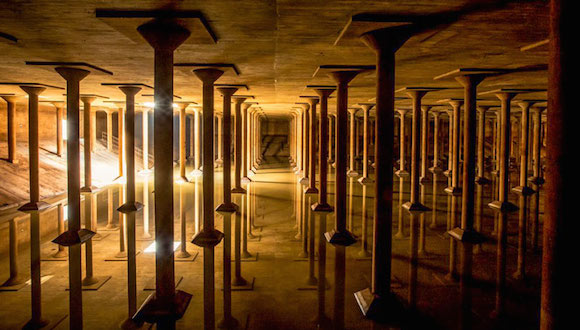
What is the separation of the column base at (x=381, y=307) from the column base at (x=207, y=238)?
429cm

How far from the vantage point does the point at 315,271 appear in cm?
711

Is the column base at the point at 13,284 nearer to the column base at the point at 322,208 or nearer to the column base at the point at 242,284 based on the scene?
the column base at the point at 242,284

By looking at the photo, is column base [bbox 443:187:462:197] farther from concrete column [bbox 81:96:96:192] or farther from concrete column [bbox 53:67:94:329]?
concrete column [bbox 81:96:96:192]

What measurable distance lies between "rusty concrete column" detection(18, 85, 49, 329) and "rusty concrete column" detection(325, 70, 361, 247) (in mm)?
5930

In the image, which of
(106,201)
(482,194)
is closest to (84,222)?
(106,201)

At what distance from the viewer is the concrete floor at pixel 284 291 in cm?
516

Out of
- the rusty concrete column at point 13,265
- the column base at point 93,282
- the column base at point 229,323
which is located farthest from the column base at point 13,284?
the column base at point 229,323

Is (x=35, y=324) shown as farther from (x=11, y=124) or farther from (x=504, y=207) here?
(x=11, y=124)

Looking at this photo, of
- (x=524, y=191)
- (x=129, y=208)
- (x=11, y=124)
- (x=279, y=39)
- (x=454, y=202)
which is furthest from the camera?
(x=11, y=124)

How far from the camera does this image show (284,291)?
6148 mm

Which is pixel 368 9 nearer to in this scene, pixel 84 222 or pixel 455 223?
pixel 455 223

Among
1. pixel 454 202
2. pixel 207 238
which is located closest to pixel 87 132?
pixel 207 238

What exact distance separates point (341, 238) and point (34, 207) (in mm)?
10829

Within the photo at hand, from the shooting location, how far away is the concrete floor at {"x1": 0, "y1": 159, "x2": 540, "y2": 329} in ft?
16.9
